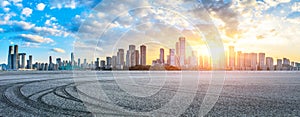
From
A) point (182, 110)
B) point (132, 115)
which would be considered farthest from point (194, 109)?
point (132, 115)

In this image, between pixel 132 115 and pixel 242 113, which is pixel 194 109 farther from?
pixel 132 115

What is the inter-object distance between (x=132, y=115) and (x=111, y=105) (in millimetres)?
2221

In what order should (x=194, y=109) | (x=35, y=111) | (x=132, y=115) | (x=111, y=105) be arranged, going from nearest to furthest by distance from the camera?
(x=132, y=115) < (x=35, y=111) < (x=194, y=109) < (x=111, y=105)

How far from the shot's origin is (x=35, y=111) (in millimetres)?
9336

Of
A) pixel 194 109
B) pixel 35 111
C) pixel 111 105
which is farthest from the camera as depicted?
pixel 111 105

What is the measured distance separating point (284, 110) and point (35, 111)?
8.76 metres

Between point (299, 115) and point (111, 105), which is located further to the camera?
point (111, 105)

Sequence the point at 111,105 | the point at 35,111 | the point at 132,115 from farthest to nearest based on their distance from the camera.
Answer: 1. the point at 111,105
2. the point at 35,111
3. the point at 132,115

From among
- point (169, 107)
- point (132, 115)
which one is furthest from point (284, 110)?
point (132, 115)

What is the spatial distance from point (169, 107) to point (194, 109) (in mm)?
1004

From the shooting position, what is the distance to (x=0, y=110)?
9664 millimetres

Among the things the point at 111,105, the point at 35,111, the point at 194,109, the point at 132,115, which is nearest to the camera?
the point at 132,115

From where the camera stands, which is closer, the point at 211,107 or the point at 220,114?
the point at 220,114

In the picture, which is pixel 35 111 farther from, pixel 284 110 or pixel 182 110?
pixel 284 110
